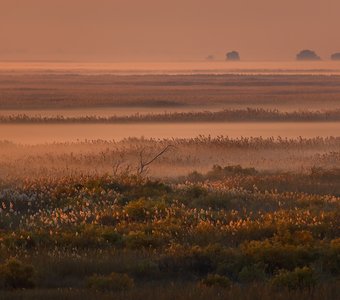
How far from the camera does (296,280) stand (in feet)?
49.3

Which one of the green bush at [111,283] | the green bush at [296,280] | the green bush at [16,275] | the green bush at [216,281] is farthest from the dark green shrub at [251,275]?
the green bush at [16,275]

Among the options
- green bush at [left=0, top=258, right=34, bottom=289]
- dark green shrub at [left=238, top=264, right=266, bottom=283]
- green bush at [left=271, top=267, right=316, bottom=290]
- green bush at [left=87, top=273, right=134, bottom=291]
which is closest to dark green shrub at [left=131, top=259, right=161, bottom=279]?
A: green bush at [left=87, top=273, right=134, bottom=291]

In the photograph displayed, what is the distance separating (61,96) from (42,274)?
237 feet

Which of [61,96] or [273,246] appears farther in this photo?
[61,96]

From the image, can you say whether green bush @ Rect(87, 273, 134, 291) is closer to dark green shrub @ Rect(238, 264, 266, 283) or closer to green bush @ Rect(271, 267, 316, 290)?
dark green shrub @ Rect(238, 264, 266, 283)

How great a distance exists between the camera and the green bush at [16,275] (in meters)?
15.3

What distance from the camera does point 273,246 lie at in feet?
56.5

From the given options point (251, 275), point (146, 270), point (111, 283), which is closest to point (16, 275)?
point (111, 283)

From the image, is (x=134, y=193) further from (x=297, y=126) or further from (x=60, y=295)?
(x=297, y=126)

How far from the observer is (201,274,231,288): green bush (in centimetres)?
1522

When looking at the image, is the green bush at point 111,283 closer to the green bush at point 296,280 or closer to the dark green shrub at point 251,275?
the dark green shrub at point 251,275

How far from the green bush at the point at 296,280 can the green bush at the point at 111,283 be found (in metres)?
2.05

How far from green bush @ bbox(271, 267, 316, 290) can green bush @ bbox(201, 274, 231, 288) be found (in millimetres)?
654

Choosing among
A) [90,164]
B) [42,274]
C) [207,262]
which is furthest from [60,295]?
[90,164]
